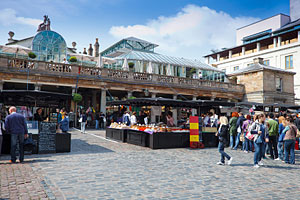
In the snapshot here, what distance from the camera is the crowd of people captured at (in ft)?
27.9

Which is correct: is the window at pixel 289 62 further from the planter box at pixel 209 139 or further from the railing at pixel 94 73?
the planter box at pixel 209 139

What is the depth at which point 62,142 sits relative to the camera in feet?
33.7

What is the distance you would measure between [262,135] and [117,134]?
821 cm

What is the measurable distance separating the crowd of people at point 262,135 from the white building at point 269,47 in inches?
1139

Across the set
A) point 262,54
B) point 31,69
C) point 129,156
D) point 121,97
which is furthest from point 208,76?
point 129,156

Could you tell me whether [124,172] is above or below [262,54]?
below

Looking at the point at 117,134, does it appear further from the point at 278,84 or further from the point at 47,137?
the point at 278,84

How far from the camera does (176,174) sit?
7.06 metres

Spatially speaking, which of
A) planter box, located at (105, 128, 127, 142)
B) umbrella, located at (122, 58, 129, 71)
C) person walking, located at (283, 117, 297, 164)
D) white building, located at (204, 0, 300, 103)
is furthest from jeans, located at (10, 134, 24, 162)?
white building, located at (204, 0, 300, 103)

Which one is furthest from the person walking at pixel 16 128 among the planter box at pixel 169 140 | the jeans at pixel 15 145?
the planter box at pixel 169 140

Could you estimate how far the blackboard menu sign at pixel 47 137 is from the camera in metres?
9.86

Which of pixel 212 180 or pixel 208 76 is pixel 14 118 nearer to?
pixel 212 180

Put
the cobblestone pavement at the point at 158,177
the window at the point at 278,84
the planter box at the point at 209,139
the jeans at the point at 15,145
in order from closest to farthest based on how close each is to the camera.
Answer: the cobblestone pavement at the point at 158,177 → the jeans at the point at 15,145 → the planter box at the point at 209,139 → the window at the point at 278,84

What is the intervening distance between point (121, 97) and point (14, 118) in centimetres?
2482
